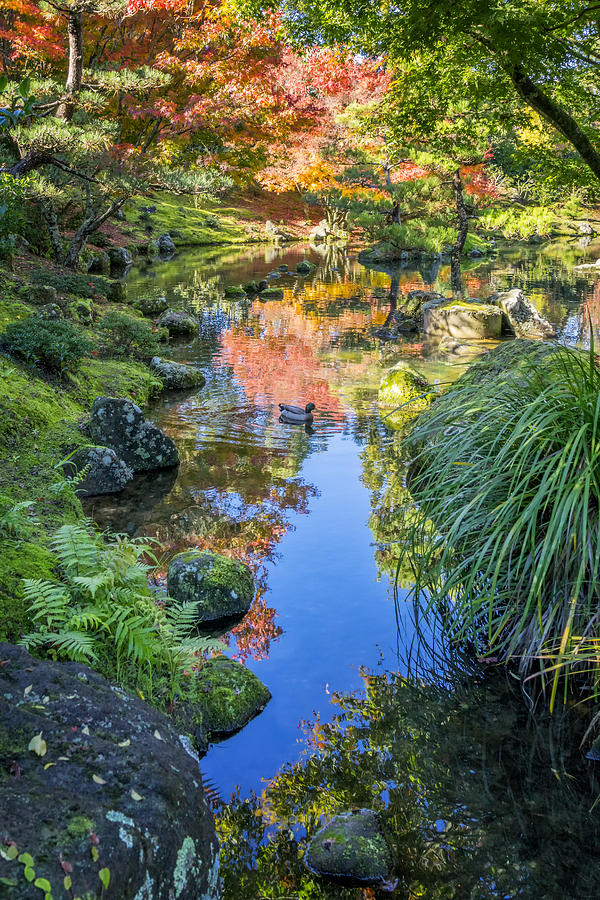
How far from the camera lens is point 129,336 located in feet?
41.6

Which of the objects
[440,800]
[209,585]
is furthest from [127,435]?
[440,800]

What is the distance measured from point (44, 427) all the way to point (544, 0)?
6.74 m

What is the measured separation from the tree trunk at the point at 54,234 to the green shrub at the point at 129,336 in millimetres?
4801

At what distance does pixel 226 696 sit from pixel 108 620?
3.30 feet

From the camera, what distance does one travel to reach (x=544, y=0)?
20.6 feet

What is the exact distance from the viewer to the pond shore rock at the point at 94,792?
1960mm

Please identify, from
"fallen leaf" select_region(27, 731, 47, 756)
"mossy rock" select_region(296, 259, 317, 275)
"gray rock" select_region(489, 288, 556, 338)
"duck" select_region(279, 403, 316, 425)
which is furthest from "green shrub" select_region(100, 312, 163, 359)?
"mossy rock" select_region(296, 259, 317, 275)

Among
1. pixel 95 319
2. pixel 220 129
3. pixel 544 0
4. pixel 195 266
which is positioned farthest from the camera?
pixel 195 266

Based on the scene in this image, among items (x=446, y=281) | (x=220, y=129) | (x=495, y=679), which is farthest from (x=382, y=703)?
(x=446, y=281)

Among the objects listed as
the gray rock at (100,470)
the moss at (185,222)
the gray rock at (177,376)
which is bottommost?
the gray rock at (100,470)

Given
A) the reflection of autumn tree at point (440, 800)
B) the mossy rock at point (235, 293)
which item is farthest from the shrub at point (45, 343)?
the mossy rock at point (235, 293)

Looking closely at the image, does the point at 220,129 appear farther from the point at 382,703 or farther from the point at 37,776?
the point at 37,776

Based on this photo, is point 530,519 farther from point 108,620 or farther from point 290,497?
point 290,497

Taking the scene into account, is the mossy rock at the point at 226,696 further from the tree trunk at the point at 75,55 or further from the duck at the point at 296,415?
the tree trunk at the point at 75,55
